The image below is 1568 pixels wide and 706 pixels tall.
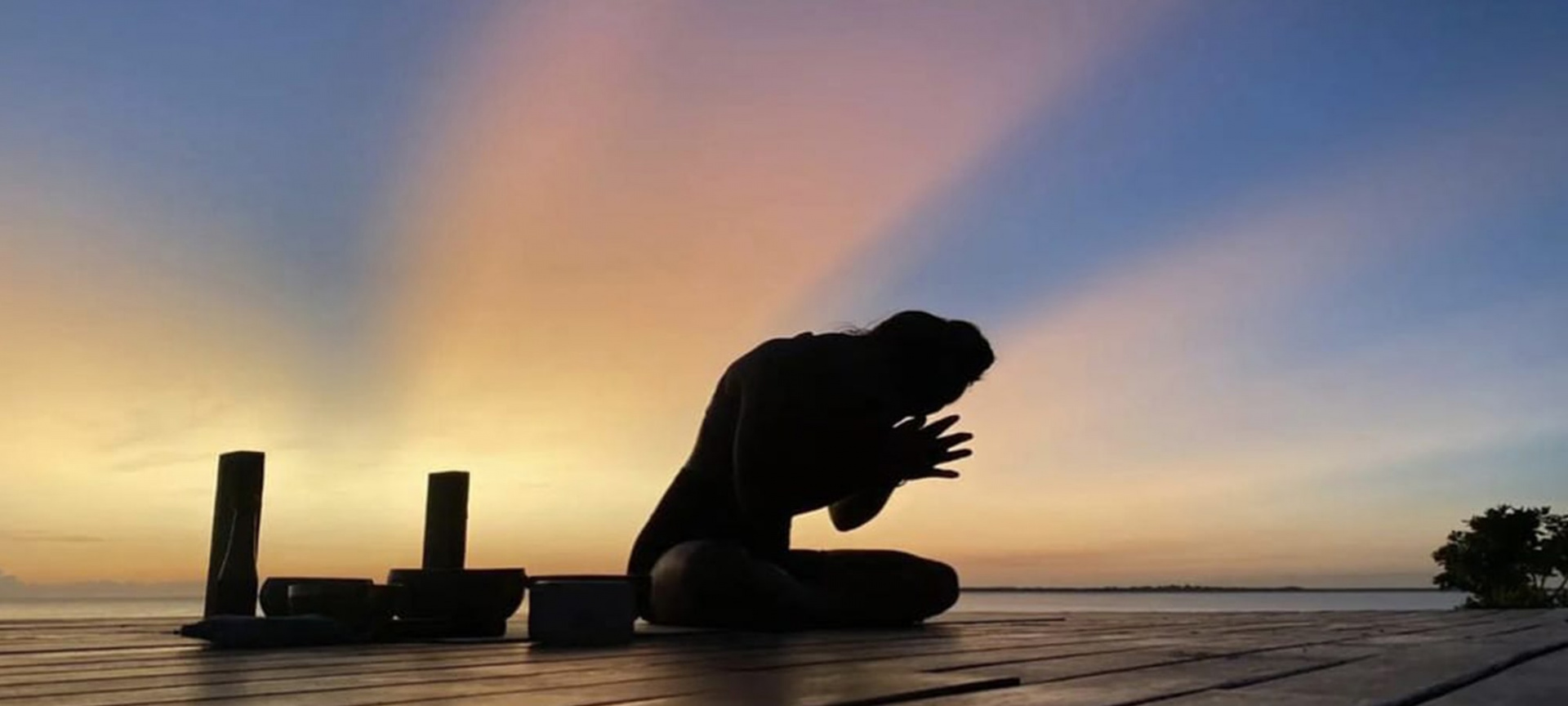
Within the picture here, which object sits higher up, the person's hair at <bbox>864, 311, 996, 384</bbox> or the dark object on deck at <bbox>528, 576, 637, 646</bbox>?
the person's hair at <bbox>864, 311, 996, 384</bbox>

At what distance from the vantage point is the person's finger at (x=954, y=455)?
18.5 feet

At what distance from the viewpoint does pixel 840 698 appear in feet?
7.18

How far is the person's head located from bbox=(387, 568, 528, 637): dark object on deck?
7.79 ft

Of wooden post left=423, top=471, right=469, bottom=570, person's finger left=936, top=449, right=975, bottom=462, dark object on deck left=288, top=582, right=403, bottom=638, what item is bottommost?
dark object on deck left=288, top=582, right=403, bottom=638

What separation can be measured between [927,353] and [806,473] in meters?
1.05

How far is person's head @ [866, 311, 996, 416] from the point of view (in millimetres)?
6176

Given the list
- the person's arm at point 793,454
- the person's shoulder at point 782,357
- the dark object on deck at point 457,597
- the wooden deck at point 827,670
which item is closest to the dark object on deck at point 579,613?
the wooden deck at point 827,670

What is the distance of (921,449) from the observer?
5574 mm

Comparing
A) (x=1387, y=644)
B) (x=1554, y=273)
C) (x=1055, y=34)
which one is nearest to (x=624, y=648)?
(x=1387, y=644)

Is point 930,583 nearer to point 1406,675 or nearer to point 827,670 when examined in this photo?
point 827,670

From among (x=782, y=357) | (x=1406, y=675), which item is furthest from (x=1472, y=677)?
(x=782, y=357)

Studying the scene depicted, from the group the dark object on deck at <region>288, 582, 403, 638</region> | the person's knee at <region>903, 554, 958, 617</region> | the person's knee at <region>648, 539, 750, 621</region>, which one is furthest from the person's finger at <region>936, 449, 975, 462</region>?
the dark object on deck at <region>288, 582, 403, 638</region>

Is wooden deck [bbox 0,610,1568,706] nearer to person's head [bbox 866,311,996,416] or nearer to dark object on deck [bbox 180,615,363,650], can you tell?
dark object on deck [bbox 180,615,363,650]

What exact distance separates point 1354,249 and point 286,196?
1182 cm
